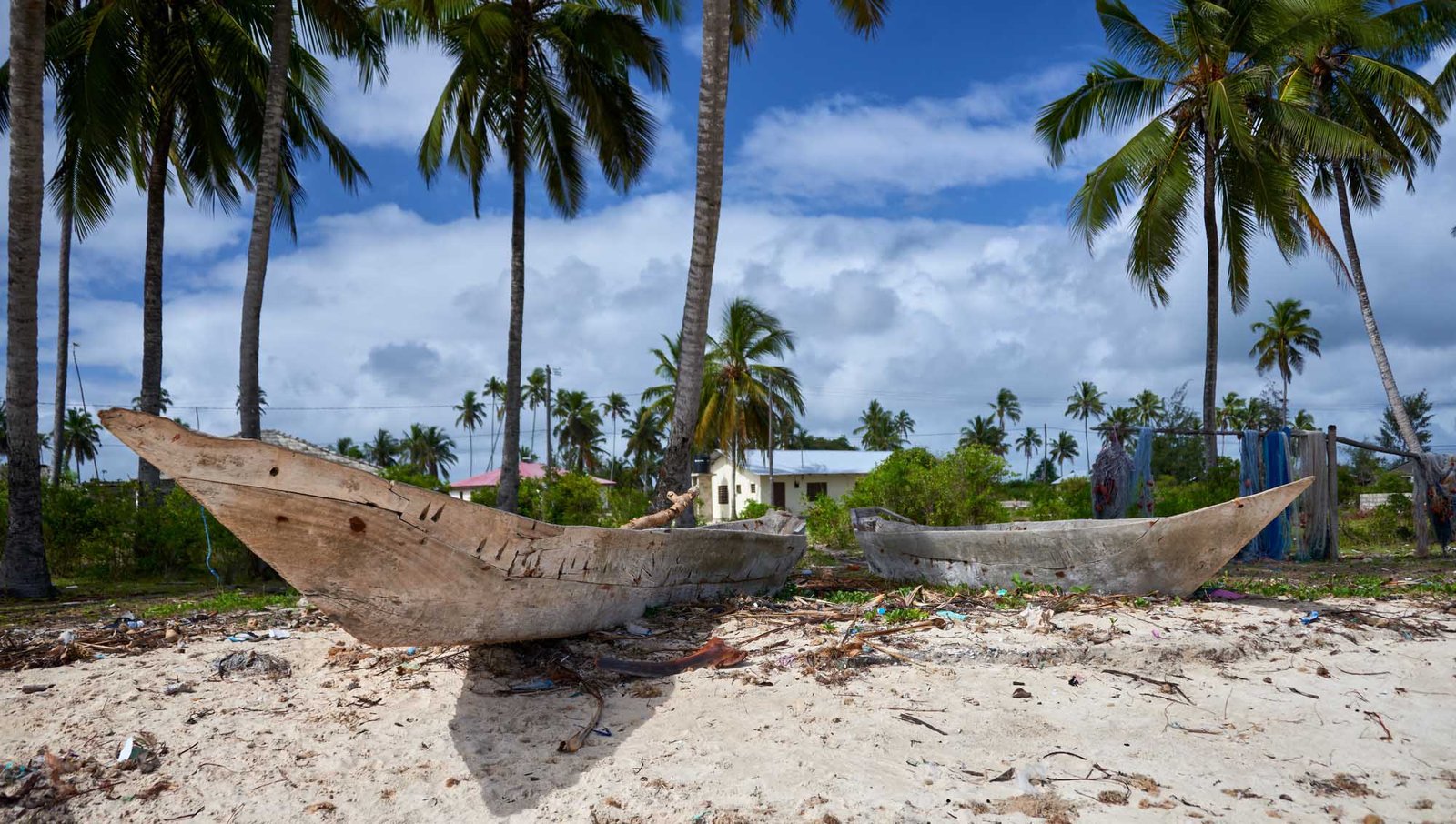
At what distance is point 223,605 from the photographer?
→ 773 cm

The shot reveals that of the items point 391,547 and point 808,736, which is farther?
point 808,736

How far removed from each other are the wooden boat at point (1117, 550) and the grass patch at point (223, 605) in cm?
613

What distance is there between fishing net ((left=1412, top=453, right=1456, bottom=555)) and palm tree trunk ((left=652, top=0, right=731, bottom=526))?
11567 mm

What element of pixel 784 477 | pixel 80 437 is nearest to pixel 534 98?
pixel 784 477

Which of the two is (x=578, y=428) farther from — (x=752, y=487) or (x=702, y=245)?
(x=702, y=245)

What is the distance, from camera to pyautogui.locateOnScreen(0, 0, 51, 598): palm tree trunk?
27.9ft

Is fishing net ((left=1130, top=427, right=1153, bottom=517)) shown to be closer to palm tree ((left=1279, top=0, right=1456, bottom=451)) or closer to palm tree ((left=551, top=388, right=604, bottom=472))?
palm tree ((left=1279, top=0, right=1456, bottom=451))

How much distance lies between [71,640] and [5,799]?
8.17 ft

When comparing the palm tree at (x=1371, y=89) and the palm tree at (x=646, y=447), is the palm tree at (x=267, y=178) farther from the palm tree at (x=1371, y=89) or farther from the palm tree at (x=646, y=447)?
the palm tree at (x=646, y=447)

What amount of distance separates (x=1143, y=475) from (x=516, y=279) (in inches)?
410

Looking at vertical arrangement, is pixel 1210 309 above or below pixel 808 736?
above

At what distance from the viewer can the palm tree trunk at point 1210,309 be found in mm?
13594

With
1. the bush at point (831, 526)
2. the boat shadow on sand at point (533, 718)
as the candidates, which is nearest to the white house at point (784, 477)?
the bush at point (831, 526)

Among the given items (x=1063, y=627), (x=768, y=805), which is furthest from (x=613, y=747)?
(x=1063, y=627)
